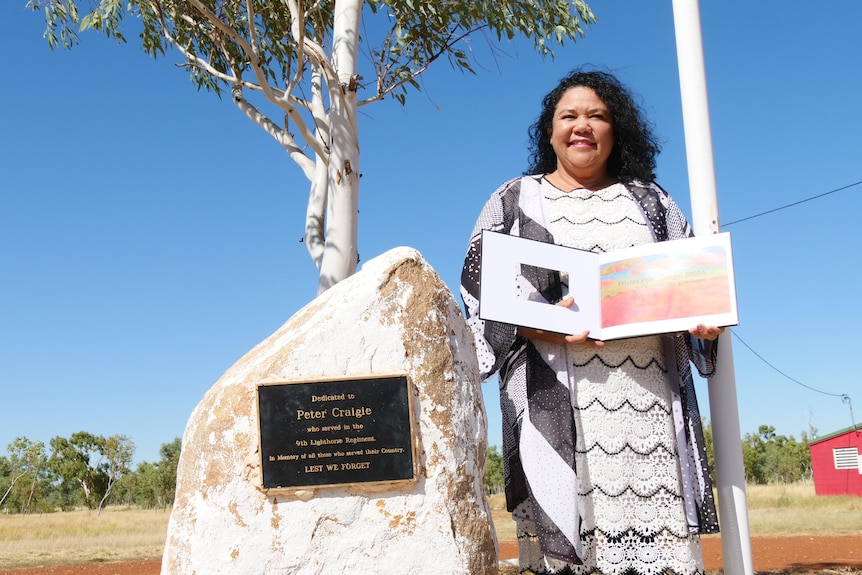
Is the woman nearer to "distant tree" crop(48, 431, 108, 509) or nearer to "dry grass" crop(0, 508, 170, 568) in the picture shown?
"dry grass" crop(0, 508, 170, 568)

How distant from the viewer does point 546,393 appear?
3.39 m

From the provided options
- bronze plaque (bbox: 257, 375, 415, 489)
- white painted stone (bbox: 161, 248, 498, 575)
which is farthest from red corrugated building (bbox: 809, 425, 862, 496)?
bronze plaque (bbox: 257, 375, 415, 489)

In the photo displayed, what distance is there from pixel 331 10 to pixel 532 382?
242 inches

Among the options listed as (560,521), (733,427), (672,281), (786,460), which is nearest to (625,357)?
(672,281)

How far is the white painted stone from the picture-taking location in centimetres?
316

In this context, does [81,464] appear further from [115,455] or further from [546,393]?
[546,393]

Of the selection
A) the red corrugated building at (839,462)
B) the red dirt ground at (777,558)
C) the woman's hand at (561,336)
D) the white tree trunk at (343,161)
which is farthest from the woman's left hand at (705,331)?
the red corrugated building at (839,462)

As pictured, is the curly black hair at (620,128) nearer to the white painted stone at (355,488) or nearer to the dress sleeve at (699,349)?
the dress sleeve at (699,349)

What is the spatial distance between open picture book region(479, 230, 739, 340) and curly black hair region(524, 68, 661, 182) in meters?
0.56

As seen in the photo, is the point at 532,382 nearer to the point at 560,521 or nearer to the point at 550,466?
the point at 550,466

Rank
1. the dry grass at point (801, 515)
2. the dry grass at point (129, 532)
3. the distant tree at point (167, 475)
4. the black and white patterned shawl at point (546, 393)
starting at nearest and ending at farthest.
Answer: the black and white patterned shawl at point (546, 393)
the dry grass at point (129, 532)
the dry grass at point (801, 515)
the distant tree at point (167, 475)

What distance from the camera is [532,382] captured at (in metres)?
3.45

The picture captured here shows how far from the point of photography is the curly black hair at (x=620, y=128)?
3.80m

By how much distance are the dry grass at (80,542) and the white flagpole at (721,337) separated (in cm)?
815
